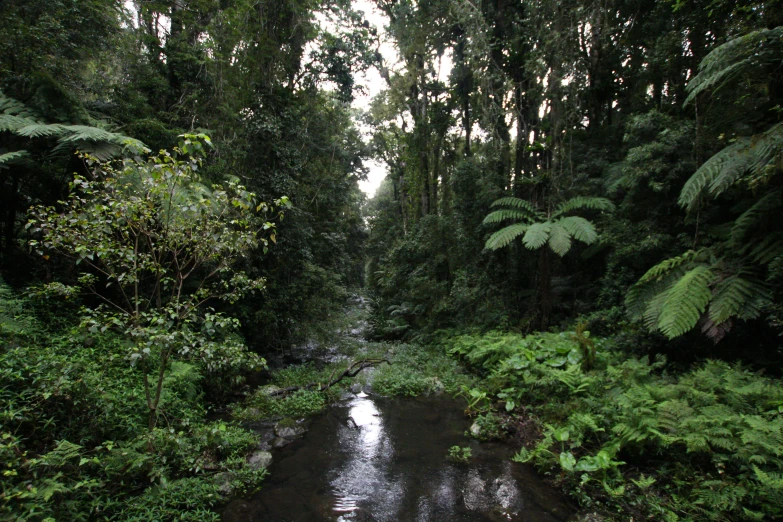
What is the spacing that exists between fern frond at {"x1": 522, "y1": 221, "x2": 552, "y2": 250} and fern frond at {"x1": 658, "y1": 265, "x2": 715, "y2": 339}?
2.29m

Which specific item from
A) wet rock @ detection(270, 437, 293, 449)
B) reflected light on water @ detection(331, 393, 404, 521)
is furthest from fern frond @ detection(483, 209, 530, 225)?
wet rock @ detection(270, 437, 293, 449)

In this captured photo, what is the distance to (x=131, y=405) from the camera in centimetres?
383

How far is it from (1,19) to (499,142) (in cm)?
932

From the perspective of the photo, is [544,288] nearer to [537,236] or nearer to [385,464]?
[537,236]

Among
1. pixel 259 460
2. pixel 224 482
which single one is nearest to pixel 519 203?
pixel 259 460

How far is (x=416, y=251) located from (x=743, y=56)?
30.7 ft

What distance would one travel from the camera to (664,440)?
10.7 feet

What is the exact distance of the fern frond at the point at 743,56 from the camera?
378 centimetres

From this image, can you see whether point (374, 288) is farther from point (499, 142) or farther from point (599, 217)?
point (599, 217)

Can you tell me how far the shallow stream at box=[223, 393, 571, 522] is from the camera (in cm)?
338

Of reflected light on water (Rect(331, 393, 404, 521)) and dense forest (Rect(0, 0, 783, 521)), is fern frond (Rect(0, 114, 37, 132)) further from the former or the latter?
reflected light on water (Rect(331, 393, 404, 521))

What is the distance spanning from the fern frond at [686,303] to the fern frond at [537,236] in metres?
2.29

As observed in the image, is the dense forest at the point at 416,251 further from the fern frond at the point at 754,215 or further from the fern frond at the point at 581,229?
the fern frond at the point at 581,229

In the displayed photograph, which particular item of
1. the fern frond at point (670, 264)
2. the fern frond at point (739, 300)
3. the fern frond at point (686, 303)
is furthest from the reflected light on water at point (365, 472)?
the fern frond at point (670, 264)
